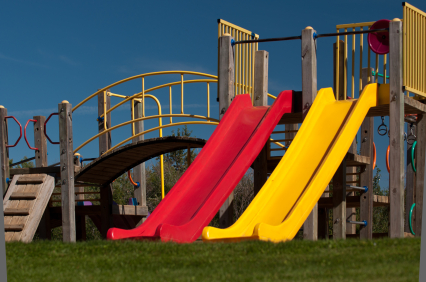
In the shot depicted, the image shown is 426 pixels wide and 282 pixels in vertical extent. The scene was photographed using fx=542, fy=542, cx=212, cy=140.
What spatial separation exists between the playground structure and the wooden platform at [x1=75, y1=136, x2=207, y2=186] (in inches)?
0.9

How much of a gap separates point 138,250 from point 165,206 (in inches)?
61.4

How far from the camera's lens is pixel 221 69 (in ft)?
28.8

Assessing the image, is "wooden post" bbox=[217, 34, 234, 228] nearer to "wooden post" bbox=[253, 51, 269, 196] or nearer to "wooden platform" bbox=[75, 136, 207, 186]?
"wooden post" bbox=[253, 51, 269, 196]

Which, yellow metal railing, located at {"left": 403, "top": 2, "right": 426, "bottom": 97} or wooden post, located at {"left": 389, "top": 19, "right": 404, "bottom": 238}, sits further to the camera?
yellow metal railing, located at {"left": 403, "top": 2, "right": 426, "bottom": 97}

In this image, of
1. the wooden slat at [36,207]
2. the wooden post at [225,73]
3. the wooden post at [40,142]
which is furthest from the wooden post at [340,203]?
the wooden post at [40,142]

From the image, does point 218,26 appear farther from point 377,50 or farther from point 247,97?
point 377,50

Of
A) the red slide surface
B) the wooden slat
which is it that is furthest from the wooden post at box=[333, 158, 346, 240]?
the wooden slat

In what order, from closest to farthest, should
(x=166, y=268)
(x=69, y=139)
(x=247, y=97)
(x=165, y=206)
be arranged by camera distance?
(x=166, y=268) < (x=165, y=206) < (x=247, y=97) < (x=69, y=139)

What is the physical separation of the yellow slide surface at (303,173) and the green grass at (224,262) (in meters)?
0.34

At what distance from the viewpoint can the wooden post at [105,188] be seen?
12.0 meters

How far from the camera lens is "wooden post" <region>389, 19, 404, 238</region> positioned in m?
7.07

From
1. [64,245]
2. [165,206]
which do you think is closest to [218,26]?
[165,206]

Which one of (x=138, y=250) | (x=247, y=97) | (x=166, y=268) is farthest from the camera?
(x=247, y=97)

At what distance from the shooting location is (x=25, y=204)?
33.0ft
